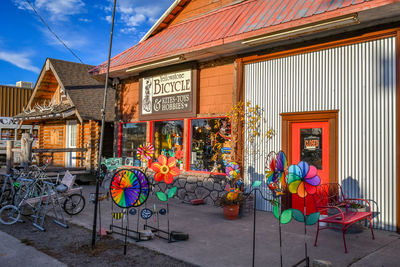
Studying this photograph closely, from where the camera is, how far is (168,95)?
10.8m

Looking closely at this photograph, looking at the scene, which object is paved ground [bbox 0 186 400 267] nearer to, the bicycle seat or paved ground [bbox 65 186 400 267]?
paved ground [bbox 65 186 400 267]

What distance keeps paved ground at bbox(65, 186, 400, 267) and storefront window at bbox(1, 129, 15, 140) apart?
18.7 m

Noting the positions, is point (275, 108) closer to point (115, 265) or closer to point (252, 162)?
point (252, 162)

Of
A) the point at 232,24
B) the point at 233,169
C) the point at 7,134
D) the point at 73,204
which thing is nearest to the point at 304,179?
the point at 233,169

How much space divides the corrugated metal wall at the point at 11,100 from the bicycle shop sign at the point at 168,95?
54.3ft

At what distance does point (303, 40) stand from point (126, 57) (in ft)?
19.5

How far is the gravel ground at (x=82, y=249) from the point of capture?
483 centimetres

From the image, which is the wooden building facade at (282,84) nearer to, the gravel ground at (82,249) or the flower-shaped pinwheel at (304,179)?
the flower-shaped pinwheel at (304,179)

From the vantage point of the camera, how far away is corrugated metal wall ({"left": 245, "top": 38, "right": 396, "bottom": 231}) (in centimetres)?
646

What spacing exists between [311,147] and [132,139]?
22.4ft

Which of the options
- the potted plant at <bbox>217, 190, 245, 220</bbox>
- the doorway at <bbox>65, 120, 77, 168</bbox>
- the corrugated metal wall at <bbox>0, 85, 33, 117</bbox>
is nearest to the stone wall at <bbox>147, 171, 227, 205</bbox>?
the potted plant at <bbox>217, 190, 245, 220</bbox>

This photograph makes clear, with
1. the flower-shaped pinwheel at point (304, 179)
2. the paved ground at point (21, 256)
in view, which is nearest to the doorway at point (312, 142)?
the flower-shaped pinwheel at point (304, 179)

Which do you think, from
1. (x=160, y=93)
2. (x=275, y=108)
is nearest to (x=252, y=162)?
(x=275, y=108)

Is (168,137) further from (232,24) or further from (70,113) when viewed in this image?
(70,113)
